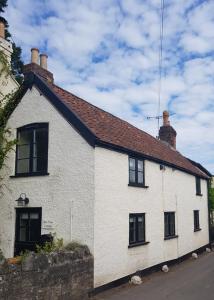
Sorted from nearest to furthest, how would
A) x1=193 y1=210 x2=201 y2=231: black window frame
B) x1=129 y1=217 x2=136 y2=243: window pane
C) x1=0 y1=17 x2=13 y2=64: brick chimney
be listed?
x1=129 y1=217 x2=136 y2=243: window pane
x1=0 y1=17 x2=13 y2=64: brick chimney
x1=193 y1=210 x2=201 y2=231: black window frame

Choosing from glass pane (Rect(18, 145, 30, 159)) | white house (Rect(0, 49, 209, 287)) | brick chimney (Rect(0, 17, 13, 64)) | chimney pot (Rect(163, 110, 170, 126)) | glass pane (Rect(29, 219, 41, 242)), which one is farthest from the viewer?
chimney pot (Rect(163, 110, 170, 126))

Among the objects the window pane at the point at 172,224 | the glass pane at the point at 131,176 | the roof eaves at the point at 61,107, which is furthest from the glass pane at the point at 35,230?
the window pane at the point at 172,224

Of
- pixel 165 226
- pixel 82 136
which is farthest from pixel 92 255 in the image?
pixel 165 226

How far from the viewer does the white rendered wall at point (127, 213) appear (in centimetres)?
1110

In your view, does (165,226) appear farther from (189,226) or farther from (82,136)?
(82,136)

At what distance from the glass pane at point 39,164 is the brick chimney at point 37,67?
3235mm

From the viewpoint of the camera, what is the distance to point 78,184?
440 inches

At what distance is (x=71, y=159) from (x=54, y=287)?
4.11m

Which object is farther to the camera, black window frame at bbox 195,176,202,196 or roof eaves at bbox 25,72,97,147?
black window frame at bbox 195,176,202,196

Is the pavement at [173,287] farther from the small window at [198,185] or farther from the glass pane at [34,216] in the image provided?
the small window at [198,185]

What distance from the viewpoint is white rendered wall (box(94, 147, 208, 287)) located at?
36.4ft

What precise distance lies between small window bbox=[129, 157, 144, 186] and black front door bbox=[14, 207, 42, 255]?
3.70 metres

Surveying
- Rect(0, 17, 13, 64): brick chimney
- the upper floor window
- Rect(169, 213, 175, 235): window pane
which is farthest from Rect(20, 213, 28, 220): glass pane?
Rect(169, 213, 175, 235): window pane

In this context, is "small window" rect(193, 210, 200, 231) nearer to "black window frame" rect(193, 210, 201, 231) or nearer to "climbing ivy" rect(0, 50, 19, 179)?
"black window frame" rect(193, 210, 201, 231)
